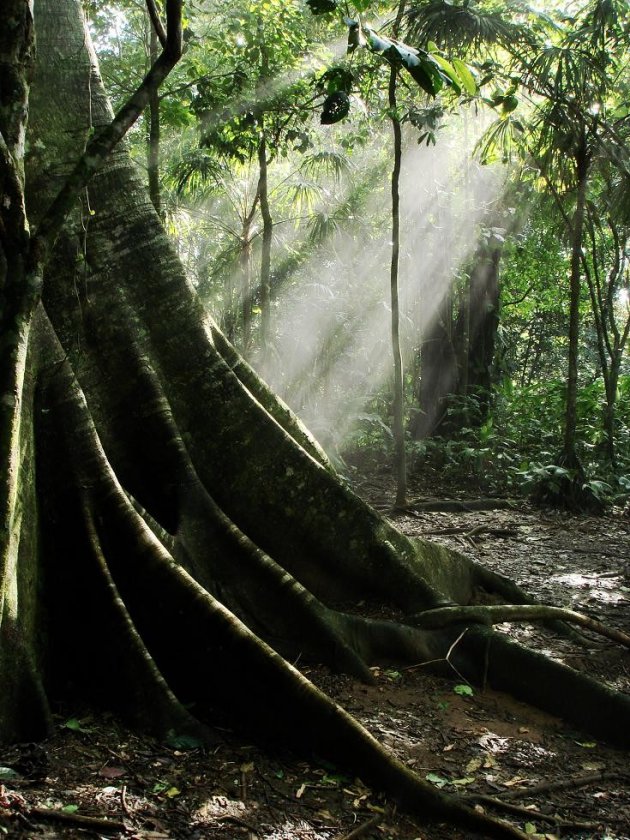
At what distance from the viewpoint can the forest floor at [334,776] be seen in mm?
2576

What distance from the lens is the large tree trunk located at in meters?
3.22

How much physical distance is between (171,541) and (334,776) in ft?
4.80

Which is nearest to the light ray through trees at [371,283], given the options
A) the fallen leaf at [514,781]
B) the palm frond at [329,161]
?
the palm frond at [329,161]

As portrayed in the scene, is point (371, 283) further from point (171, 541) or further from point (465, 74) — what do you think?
point (465, 74)

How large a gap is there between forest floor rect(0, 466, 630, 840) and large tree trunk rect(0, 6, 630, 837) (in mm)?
118

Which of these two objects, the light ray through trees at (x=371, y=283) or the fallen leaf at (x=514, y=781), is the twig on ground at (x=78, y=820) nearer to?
the fallen leaf at (x=514, y=781)

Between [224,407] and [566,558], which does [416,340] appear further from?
[224,407]

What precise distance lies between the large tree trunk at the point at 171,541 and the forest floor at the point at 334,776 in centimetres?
12

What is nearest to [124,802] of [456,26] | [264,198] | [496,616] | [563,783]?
[563,783]

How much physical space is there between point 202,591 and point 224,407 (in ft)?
4.16

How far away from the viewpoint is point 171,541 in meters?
3.85

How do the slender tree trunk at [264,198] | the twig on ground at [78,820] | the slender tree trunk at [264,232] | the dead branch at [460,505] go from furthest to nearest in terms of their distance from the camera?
the slender tree trunk at [264,232], the dead branch at [460,505], the slender tree trunk at [264,198], the twig on ground at [78,820]

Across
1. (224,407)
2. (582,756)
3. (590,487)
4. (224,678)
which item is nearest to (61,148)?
(224,407)

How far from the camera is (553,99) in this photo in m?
8.36
